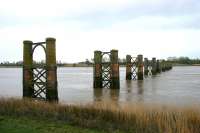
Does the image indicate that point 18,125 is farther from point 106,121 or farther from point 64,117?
point 106,121

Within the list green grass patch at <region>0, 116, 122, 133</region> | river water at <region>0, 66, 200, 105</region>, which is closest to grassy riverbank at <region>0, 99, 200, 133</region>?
green grass patch at <region>0, 116, 122, 133</region>

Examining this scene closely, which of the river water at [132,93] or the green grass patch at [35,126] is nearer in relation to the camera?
the green grass patch at [35,126]

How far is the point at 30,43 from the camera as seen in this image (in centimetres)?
2683

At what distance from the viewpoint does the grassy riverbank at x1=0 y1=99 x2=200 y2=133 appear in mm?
12906

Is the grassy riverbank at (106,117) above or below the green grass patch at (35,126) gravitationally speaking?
above

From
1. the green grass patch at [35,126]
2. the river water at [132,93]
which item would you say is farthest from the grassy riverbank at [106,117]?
the river water at [132,93]

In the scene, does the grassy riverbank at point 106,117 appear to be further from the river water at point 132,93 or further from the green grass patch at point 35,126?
the river water at point 132,93

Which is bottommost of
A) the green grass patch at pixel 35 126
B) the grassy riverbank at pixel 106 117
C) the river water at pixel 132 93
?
the river water at pixel 132 93

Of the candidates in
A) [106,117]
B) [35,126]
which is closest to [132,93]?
[106,117]

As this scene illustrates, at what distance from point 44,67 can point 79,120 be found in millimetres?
11836

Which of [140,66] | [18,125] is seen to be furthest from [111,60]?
[18,125]

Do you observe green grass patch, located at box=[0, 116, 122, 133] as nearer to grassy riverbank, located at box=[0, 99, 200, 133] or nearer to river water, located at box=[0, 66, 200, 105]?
grassy riverbank, located at box=[0, 99, 200, 133]

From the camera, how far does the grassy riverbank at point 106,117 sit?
508 inches

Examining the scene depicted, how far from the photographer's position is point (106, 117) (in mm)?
14773
